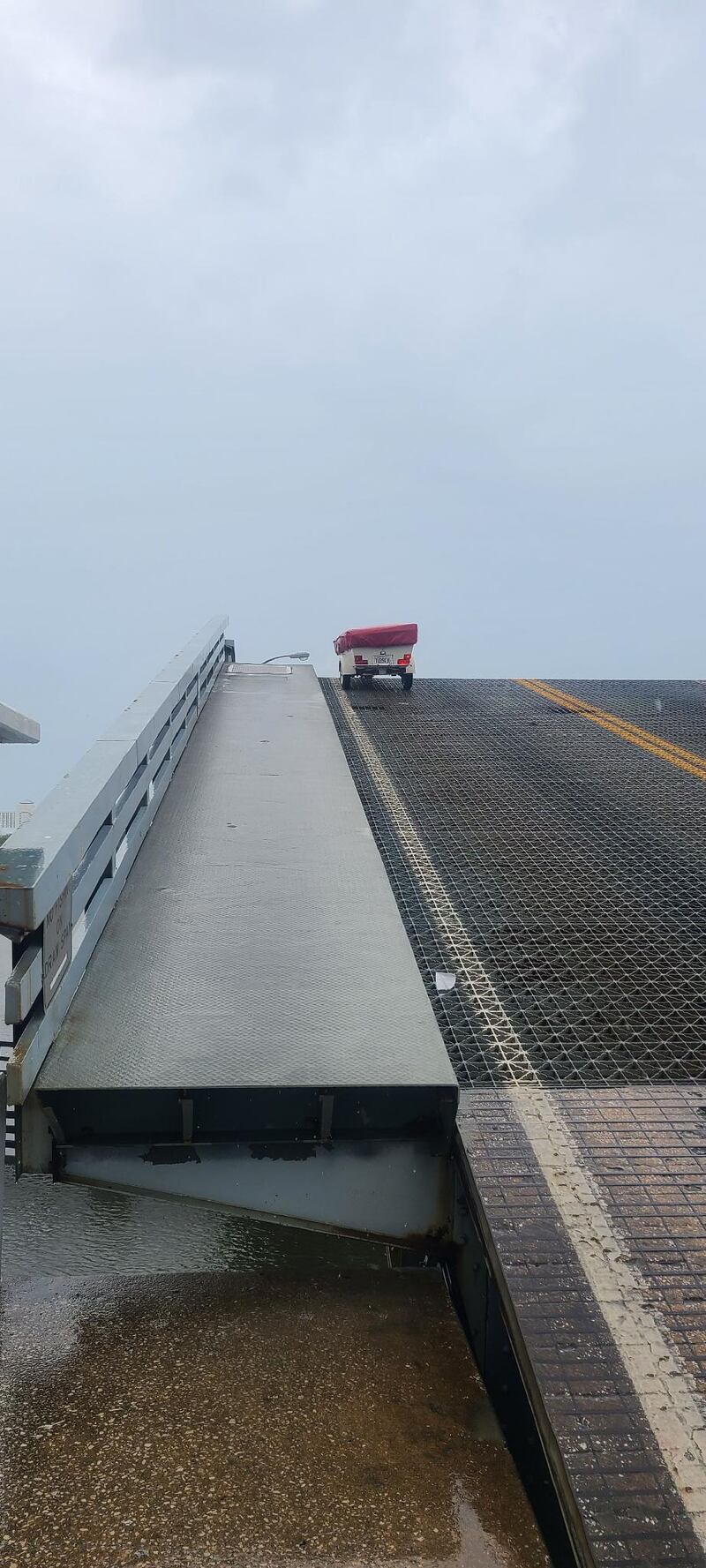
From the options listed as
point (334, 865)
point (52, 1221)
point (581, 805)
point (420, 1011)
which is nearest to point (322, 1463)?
point (420, 1011)

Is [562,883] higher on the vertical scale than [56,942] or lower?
lower

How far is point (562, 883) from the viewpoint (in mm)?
6723

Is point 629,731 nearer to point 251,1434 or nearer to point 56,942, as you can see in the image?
point 56,942

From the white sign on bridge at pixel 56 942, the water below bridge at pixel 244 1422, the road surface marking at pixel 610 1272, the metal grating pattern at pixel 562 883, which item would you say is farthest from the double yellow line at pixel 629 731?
the white sign on bridge at pixel 56 942

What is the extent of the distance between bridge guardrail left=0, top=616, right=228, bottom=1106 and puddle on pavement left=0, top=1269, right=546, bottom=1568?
1081 millimetres

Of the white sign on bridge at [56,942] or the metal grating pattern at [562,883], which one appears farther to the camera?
the metal grating pattern at [562,883]

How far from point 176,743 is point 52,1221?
14.4ft

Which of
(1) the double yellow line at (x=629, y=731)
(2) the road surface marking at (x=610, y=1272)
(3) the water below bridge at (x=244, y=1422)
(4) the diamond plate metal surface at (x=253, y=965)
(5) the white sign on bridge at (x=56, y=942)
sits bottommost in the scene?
(3) the water below bridge at (x=244, y=1422)

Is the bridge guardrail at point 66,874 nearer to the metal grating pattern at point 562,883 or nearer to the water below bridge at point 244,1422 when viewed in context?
the water below bridge at point 244,1422

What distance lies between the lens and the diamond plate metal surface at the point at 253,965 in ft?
12.8

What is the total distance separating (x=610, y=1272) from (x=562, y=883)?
3576 mm

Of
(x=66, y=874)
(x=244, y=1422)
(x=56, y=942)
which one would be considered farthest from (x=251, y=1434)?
(x=66, y=874)

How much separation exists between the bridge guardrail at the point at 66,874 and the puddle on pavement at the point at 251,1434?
3.55ft

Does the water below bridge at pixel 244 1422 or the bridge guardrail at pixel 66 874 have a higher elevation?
the bridge guardrail at pixel 66 874
